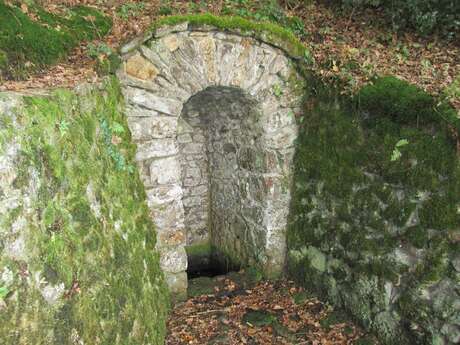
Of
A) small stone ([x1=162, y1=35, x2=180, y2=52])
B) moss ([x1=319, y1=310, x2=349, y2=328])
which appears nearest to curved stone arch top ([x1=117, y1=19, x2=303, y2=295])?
small stone ([x1=162, y1=35, x2=180, y2=52])

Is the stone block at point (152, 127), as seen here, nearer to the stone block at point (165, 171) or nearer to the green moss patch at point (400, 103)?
the stone block at point (165, 171)

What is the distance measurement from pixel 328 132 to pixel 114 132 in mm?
2461

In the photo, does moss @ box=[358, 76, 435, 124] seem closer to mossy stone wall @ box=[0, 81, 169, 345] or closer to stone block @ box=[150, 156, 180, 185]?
stone block @ box=[150, 156, 180, 185]

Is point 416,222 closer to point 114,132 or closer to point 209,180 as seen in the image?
point 114,132

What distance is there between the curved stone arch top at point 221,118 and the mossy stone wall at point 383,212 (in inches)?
12.8

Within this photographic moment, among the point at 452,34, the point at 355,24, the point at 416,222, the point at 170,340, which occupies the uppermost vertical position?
the point at 355,24

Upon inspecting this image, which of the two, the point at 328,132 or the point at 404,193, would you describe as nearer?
the point at 404,193

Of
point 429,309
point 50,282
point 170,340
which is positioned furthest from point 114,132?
point 429,309

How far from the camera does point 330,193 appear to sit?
4.97 metres

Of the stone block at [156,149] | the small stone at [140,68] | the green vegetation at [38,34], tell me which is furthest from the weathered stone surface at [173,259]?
the green vegetation at [38,34]

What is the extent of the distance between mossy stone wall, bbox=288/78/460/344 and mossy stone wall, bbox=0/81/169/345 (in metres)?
2.21

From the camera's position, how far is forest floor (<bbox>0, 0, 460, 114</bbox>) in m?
4.20

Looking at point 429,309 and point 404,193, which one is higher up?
point 404,193

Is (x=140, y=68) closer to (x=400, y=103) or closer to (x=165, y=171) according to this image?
(x=165, y=171)
